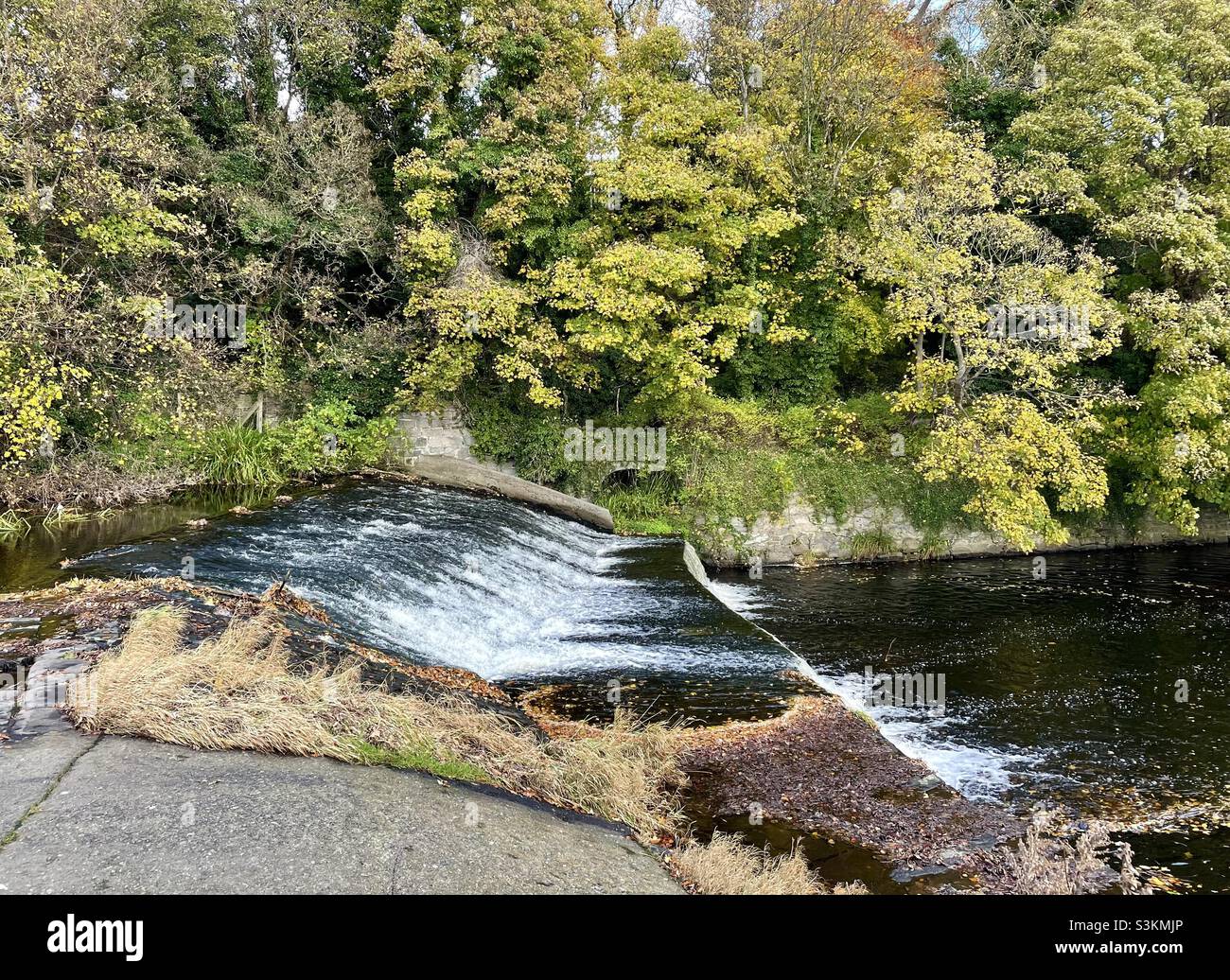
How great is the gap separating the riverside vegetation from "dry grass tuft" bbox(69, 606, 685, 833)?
428 inches

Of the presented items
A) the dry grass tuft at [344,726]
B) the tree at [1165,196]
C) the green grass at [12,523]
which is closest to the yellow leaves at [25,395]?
the green grass at [12,523]

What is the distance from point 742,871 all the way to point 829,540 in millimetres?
14887

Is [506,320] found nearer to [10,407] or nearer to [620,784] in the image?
[10,407]

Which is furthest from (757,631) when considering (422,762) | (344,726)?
(344,726)

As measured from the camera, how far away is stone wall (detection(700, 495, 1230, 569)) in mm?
18438

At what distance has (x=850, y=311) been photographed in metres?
20.2

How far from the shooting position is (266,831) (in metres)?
4.00

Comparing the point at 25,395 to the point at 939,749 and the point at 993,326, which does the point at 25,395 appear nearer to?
the point at 939,749

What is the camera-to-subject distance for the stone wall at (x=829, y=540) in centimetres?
1844

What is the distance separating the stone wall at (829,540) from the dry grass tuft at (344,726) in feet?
39.4

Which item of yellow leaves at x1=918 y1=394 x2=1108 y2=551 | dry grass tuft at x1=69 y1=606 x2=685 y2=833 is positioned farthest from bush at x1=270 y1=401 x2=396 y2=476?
yellow leaves at x1=918 y1=394 x2=1108 y2=551

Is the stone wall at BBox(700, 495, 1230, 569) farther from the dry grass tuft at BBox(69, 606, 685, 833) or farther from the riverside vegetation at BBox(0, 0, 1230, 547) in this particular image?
the dry grass tuft at BBox(69, 606, 685, 833)

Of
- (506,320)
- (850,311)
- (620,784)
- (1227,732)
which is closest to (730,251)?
(850,311)
